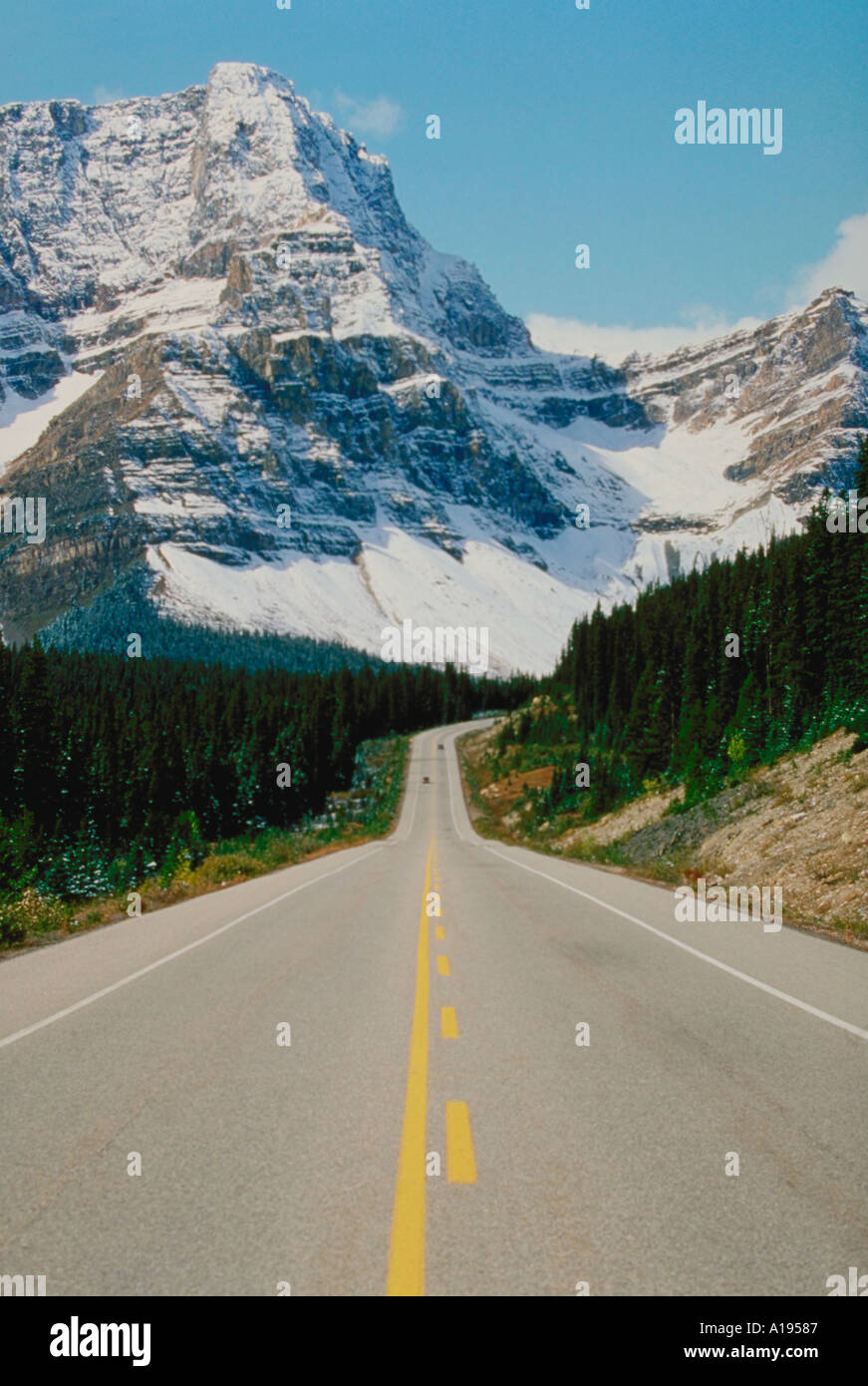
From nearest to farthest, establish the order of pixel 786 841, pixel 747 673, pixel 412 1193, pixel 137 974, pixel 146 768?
1. pixel 412 1193
2. pixel 137 974
3. pixel 786 841
4. pixel 747 673
5. pixel 146 768

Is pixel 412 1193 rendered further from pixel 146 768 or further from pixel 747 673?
pixel 146 768

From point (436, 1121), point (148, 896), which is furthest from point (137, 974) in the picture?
point (148, 896)

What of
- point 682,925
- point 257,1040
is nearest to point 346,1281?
point 257,1040

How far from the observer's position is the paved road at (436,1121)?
4117 mm

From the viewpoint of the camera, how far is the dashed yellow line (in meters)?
7.79

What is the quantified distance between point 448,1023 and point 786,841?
556 inches

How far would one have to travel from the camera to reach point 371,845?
44.7 metres

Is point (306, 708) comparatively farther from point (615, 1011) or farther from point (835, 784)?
point (615, 1011)

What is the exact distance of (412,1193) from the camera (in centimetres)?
472

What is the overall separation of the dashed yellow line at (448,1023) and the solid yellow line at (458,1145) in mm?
1764

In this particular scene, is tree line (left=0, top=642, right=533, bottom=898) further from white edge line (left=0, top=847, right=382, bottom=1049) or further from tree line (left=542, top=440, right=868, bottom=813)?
tree line (left=542, top=440, right=868, bottom=813)

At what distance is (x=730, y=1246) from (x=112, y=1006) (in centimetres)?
621

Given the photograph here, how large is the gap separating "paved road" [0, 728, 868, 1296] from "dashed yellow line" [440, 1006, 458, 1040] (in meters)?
0.05
